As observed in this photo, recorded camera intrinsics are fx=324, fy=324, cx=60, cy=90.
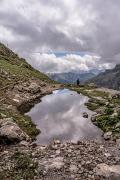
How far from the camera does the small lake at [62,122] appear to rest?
3697 centimetres

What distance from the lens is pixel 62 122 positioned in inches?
1794

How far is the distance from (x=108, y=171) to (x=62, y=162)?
3606 mm

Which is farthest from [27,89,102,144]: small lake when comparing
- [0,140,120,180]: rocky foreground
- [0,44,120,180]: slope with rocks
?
[0,140,120,180]: rocky foreground

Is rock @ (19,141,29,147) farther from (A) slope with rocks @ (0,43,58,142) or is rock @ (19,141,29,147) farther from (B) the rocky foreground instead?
(B) the rocky foreground

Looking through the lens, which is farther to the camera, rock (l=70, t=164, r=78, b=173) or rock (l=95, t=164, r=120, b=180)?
rock (l=70, t=164, r=78, b=173)

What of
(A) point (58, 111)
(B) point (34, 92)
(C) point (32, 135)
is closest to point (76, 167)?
(C) point (32, 135)

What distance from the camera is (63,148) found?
91.4ft

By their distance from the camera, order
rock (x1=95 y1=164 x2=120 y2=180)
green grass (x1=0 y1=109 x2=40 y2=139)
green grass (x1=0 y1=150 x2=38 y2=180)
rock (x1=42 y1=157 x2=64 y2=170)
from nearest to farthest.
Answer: green grass (x1=0 y1=150 x2=38 y2=180) < rock (x1=95 y1=164 x2=120 y2=180) < rock (x1=42 y1=157 x2=64 y2=170) < green grass (x1=0 y1=109 x2=40 y2=139)

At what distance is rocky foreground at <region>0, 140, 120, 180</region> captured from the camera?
22.6m

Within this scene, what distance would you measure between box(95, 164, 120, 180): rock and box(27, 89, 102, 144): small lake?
1134cm

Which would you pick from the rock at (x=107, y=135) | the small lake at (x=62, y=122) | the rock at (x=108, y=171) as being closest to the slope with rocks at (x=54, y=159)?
the rock at (x=108, y=171)

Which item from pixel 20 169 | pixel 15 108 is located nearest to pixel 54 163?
pixel 20 169

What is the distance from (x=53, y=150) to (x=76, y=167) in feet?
14.7

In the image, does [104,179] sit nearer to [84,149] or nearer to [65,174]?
[65,174]
